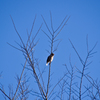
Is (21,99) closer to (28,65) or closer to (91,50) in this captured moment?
(28,65)

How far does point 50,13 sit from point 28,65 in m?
1.24

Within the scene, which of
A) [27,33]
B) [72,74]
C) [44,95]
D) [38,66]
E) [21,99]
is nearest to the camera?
[44,95]

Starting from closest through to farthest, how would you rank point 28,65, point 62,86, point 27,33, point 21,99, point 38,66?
1. point 28,65
2. point 27,33
3. point 38,66
4. point 21,99
5. point 62,86

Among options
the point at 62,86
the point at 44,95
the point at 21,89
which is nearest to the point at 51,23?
the point at 44,95

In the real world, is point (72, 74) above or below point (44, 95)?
above

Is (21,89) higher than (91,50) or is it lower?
lower

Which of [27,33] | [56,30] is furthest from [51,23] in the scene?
[27,33]

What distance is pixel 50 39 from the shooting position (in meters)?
3.15

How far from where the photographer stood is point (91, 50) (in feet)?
10.3

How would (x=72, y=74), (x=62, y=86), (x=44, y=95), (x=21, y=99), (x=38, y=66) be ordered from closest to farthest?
(x=44, y=95) < (x=38, y=66) < (x=21, y=99) < (x=72, y=74) < (x=62, y=86)

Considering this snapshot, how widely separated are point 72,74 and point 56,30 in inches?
54.1

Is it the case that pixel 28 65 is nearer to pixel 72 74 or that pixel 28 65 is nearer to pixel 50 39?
pixel 50 39

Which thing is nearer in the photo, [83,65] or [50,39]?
[83,65]

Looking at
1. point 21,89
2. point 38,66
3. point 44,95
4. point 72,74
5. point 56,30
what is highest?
point 56,30
